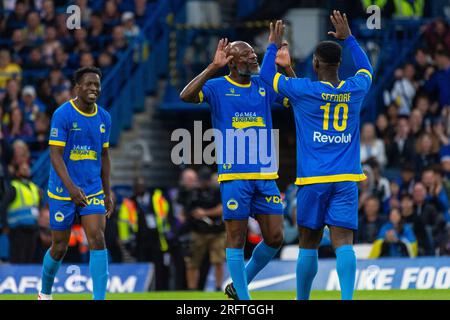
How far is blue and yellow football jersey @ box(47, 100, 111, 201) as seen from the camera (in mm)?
13469

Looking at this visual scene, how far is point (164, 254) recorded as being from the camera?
2181cm

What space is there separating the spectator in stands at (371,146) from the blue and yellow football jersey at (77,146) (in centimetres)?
963

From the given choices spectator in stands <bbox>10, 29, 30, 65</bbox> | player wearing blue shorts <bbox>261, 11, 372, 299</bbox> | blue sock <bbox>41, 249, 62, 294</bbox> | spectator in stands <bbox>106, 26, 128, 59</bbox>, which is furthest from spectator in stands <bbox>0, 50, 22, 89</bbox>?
player wearing blue shorts <bbox>261, 11, 372, 299</bbox>

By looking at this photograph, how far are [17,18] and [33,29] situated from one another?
2.59 feet

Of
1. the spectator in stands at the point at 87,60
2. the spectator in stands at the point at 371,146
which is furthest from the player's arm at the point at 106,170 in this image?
the spectator in stands at the point at 87,60

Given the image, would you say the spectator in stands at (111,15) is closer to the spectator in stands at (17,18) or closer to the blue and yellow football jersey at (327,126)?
the spectator in stands at (17,18)

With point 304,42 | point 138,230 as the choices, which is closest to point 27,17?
point 304,42

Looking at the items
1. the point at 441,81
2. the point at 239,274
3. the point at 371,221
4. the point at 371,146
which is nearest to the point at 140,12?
the point at 371,146

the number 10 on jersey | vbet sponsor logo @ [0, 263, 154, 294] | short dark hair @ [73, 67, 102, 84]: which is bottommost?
vbet sponsor logo @ [0, 263, 154, 294]

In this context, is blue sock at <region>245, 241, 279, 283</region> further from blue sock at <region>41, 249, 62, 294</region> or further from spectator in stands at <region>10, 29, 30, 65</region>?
spectator in stands at <region>10, 29, 30, 65</region>

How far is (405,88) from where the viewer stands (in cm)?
2388

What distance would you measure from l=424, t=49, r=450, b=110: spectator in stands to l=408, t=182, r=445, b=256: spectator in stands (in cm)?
319

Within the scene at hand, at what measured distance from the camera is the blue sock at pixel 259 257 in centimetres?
1353

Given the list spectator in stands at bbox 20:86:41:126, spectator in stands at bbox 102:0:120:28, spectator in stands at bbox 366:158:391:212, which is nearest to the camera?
spectator in stands at bbox 366:158:391:212
